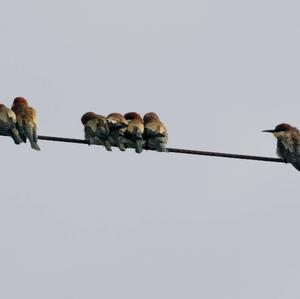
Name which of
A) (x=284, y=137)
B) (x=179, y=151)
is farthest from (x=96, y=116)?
(x=179, y=151)

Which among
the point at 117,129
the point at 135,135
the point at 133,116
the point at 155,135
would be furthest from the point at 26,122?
the point at 155,135

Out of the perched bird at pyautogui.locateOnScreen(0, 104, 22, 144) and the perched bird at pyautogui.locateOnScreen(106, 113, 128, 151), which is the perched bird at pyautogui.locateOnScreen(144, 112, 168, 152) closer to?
the perched bird at pyautogui.locateOnScreen(106, 113, 128, 151)

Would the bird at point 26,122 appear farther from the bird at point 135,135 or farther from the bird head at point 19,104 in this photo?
the bird at point 135,135

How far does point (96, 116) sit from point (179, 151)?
5163mm

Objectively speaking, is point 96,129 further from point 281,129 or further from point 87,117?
point 281,129

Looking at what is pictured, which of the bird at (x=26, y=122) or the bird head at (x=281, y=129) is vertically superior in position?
the bird at (x=26, y=122)

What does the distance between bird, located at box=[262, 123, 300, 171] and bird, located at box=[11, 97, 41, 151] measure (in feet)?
12.1

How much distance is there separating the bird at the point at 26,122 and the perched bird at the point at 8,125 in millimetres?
107

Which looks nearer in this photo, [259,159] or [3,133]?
[259,159]

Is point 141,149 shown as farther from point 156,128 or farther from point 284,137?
point 284,137

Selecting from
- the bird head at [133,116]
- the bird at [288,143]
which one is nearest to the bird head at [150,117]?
the bird head at [133,116]

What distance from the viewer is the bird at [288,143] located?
69.4 feet

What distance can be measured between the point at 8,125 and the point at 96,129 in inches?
57.0

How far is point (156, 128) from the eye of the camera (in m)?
22.2
